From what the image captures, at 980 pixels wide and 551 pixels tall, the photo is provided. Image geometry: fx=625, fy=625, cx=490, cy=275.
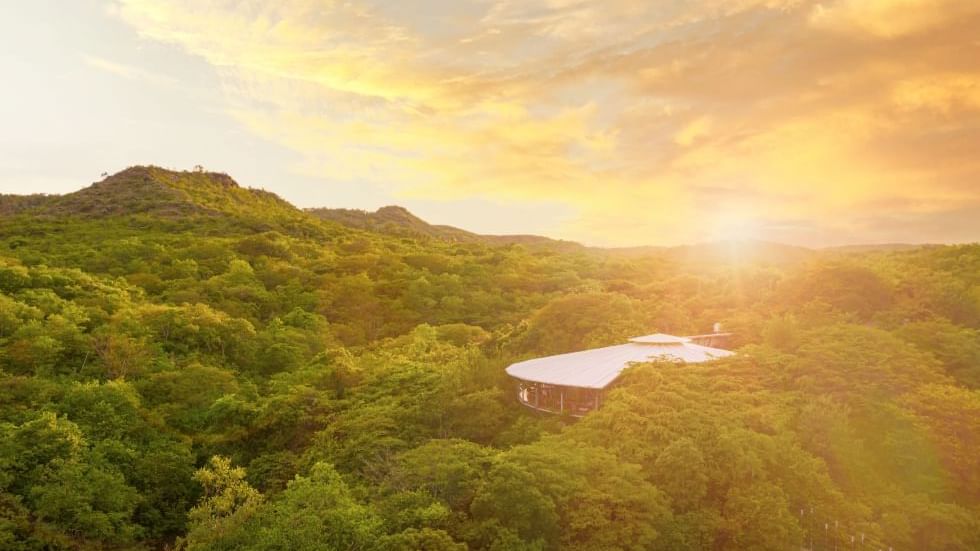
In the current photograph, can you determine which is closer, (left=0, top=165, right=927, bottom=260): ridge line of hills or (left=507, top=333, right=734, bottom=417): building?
(left=507, top=333, right=734, bottom=417): building

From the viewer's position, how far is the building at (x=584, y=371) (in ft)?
95.0

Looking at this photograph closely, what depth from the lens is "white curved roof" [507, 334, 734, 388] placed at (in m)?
29.0

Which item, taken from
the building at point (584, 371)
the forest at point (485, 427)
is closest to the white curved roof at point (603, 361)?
the building at point (584, 371)

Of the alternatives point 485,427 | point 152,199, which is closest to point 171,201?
point 152,199

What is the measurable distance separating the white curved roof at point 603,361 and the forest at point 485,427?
1.45 m

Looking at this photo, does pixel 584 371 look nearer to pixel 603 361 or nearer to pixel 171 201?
pixel 603 361

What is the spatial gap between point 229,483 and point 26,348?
19.1 meters

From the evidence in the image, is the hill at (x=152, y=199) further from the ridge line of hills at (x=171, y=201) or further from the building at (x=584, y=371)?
the building at (x=584, y=371)

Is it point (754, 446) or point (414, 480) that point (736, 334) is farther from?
point (414, 480)

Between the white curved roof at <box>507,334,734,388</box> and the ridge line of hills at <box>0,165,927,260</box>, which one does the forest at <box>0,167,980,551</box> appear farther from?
the ridge line of hills at <box>0,165,927,260</box>

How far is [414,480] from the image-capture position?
23.3 metres

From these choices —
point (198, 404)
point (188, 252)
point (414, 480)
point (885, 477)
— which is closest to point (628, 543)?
point (414, 480)

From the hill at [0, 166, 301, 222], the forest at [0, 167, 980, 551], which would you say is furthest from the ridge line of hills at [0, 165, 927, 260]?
the forest at [0, 167, 980, 551]

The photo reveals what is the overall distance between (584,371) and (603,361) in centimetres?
199
